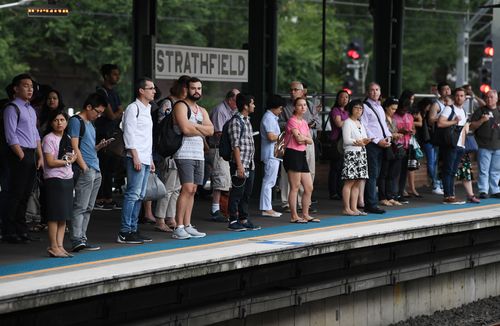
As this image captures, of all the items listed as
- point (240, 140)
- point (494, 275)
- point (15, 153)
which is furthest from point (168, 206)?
point (494, 275)

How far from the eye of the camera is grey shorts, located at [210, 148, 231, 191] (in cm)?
1472

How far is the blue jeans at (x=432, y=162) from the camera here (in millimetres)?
19234

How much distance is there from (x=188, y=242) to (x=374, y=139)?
4667 mm

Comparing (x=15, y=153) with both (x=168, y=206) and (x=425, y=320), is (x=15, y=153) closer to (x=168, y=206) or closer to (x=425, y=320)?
(x=168, y=206)

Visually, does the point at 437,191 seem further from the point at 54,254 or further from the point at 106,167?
the point at 54,254

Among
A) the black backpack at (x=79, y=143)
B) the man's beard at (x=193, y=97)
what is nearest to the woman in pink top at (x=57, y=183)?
the black backpack at (x=79, y=143)

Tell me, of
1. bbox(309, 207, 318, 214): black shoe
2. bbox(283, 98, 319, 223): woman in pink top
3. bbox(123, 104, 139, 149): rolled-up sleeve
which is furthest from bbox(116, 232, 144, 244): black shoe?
bbox(309, 207, 318, 214): black shoe

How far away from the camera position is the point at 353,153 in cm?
1509

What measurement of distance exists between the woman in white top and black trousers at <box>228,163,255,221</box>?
1.90 metres

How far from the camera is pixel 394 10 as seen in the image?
19.7 meters

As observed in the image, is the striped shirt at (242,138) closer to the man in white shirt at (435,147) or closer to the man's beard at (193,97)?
the man's beard at (193,97)

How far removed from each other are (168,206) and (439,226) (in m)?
3.24

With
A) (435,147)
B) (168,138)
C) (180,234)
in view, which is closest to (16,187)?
(168,138)

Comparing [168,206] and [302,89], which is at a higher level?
[302,89]
